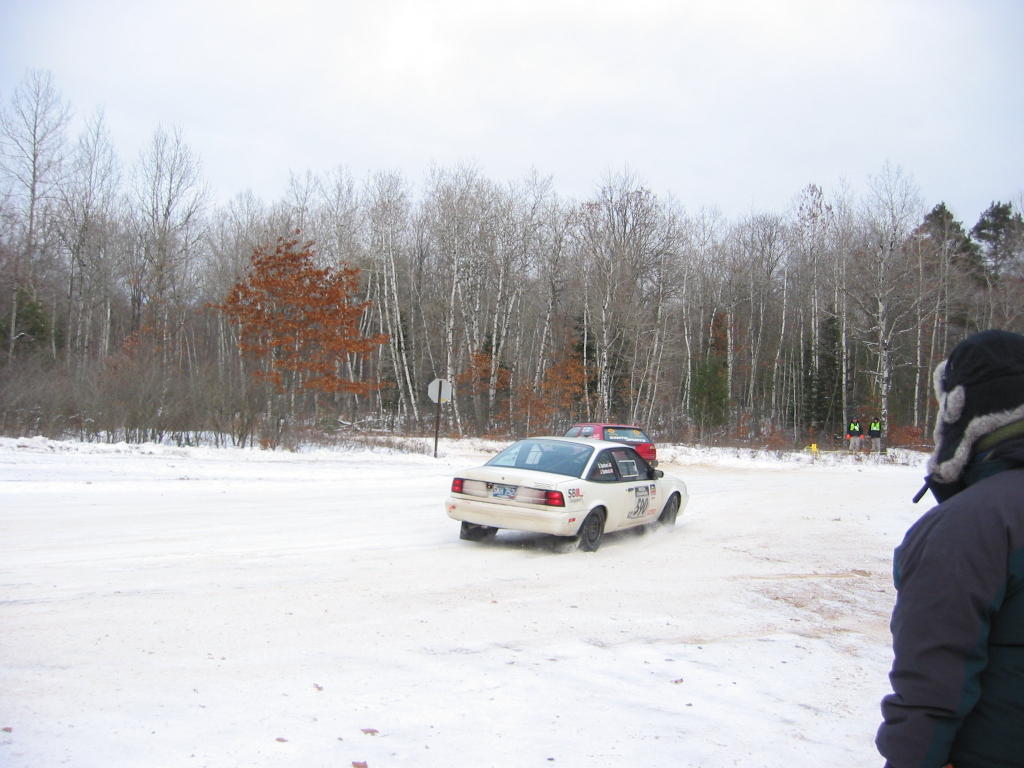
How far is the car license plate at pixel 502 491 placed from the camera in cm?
1062

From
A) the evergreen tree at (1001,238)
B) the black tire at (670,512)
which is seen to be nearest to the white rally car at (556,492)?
the black tire at (670,512)

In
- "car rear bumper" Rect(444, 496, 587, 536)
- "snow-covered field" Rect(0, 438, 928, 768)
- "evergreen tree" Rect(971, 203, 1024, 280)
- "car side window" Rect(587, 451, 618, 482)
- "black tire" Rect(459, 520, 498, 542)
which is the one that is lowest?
"snow-covered field" Rect(0, 438, 928, 768)

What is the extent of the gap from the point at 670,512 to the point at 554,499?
3.77 meters

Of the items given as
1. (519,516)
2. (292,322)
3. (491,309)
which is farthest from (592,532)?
(491,309)

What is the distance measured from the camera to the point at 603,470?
11.5 meters

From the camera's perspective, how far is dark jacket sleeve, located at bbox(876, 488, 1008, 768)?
2.16m

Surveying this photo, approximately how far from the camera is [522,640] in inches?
259

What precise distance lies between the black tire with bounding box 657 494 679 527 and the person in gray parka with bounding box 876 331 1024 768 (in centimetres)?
1106

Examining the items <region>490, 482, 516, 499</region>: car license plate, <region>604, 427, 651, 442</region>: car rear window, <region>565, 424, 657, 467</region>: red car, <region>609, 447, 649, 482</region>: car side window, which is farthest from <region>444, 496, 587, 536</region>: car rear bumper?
<region>604, 427, 651, 442</region>: car rear window

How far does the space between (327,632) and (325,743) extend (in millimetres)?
2174

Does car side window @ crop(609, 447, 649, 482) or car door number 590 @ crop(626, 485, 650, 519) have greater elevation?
car side window @ crop(609, 447, 649, 482)

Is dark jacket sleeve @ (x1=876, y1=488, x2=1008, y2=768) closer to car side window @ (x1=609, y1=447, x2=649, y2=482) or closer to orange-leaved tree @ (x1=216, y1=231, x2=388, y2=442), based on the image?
car side window @ (x1=609, y1=447, x2=649, y2=482)

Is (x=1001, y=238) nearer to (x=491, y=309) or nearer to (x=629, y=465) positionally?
(x=491, y=309)

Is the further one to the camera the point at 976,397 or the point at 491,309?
the point at 491,309
